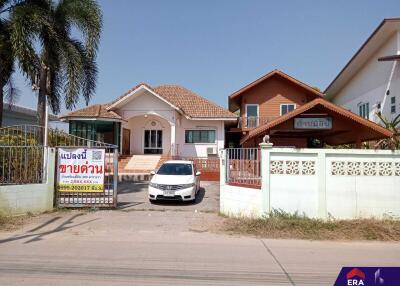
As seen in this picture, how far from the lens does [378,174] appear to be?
9312 mm

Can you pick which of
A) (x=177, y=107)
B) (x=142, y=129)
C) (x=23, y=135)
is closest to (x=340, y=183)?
(x=23, y=135)

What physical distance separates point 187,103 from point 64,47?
41.7ft

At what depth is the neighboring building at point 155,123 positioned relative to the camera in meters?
24.2

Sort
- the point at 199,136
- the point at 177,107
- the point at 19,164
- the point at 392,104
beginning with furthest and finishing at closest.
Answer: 1. the point at 199,136
2. the point at 177,107
3. the point at 392,104
4. the point at 19,164

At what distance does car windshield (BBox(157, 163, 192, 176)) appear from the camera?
13.8 metres

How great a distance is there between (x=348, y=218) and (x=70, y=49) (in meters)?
13.1

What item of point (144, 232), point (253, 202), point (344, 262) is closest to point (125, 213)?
point (144, 232)

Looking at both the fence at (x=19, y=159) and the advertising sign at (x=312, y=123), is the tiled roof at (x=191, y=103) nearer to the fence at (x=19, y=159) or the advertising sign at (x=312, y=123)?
the fence at (x=19, y=159)

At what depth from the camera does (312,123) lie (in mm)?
11203

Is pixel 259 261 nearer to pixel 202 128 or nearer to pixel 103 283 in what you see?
pixel 103 283

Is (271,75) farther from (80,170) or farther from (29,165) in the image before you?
(29,165)

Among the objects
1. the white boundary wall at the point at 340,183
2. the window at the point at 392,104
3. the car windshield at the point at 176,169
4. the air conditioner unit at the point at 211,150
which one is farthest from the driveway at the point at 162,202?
the window at the point at 392,104

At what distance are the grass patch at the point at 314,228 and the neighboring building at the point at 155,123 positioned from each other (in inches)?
612

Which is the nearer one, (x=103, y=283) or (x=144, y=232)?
(x=103, y=283)
